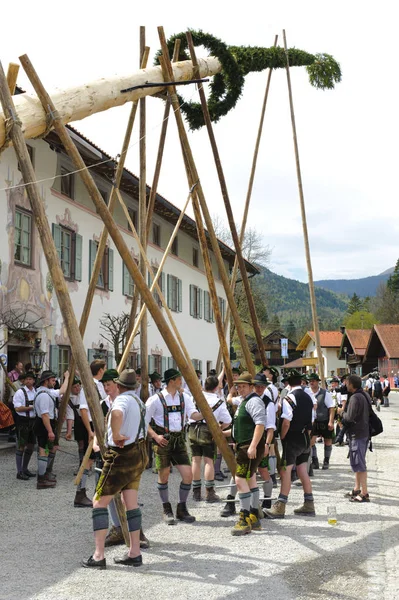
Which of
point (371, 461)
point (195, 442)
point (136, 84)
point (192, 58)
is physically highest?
point (192, 58)

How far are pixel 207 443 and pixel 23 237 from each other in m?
10.3

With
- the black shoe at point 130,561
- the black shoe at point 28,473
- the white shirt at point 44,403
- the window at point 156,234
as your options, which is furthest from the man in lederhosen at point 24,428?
the window at point 156,234

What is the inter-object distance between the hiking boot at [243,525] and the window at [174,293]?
20.7m

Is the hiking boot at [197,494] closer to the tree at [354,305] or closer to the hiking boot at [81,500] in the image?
the hiking boot at [81,500]

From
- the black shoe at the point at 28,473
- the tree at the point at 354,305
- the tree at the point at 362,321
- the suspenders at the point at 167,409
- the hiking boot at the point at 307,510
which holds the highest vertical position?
the tree at the point at 354,305

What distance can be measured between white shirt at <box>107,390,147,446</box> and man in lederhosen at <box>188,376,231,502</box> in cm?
331

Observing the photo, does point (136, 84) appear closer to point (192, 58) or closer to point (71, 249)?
point (192, 58)

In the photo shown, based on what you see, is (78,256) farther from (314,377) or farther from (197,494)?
(197,494)

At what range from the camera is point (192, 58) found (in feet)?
38.8

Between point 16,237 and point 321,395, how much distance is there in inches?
356

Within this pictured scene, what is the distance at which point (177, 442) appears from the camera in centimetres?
884

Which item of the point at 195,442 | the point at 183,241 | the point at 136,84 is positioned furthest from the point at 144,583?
the point at 183,241

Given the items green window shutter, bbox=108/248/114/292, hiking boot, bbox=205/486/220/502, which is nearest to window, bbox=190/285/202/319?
green window shutter, bbox=108/248/114/292

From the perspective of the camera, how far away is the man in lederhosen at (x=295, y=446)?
29.6 feet
